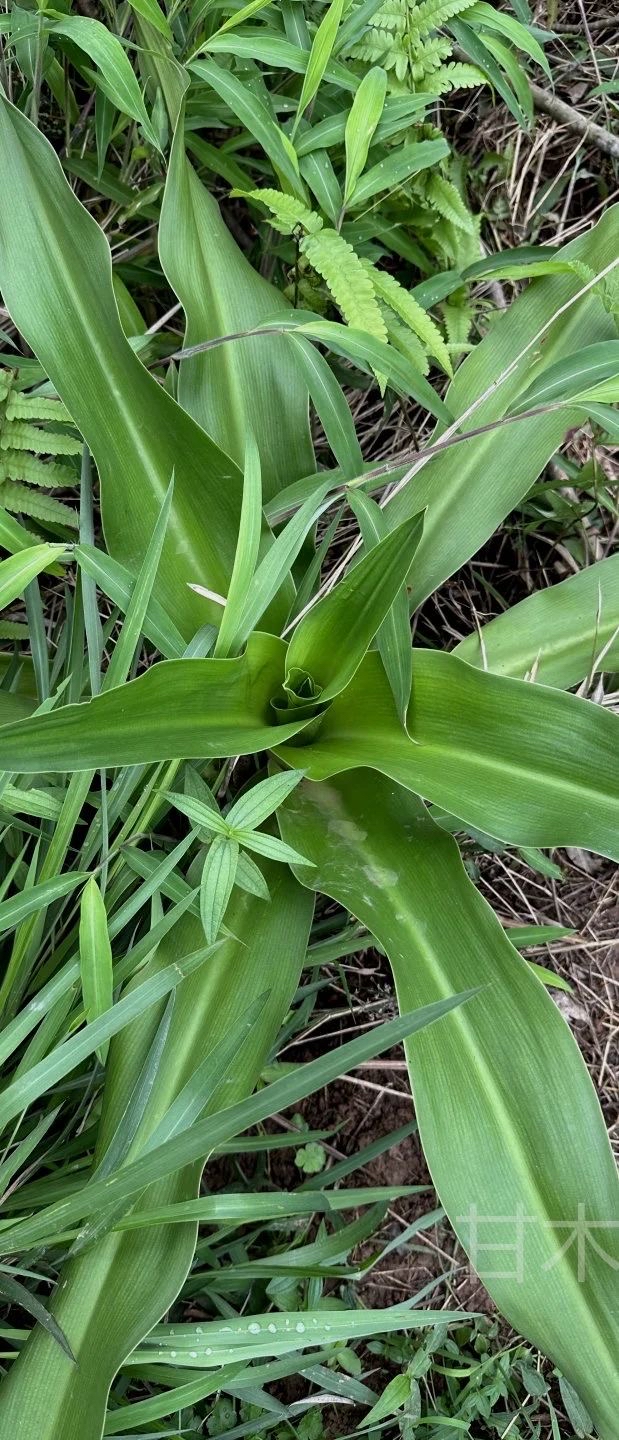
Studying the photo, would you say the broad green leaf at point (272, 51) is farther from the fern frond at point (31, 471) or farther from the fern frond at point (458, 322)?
the fern frond at point (31, 471)

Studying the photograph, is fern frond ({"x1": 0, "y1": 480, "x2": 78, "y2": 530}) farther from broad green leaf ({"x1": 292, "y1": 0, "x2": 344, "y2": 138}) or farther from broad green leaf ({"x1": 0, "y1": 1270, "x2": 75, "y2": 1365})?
broad green leaf ({"x1": 0, "y1": 1270, "x2": 75, "y2": 1365})

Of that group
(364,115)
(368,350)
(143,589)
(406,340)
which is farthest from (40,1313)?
(364,115)

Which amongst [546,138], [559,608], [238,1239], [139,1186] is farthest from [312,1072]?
[546,138]

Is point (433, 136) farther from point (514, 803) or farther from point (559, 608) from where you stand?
point (514, 803)

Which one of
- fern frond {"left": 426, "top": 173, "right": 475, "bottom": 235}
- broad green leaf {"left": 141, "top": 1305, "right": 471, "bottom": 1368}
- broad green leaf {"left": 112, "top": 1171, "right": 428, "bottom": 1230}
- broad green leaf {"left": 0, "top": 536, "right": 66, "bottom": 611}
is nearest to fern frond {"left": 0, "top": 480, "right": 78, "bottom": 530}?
broad green leaf {"left": 0, "top": 536, "right": 66, "bottom": 611}

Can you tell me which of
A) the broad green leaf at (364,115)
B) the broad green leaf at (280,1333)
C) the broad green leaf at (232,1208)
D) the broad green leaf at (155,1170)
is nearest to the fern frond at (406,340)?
the broad green leaf at (364,115)

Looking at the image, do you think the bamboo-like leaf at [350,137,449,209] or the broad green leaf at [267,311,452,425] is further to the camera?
the bamboo-like leaf at [350,137,449,209]
